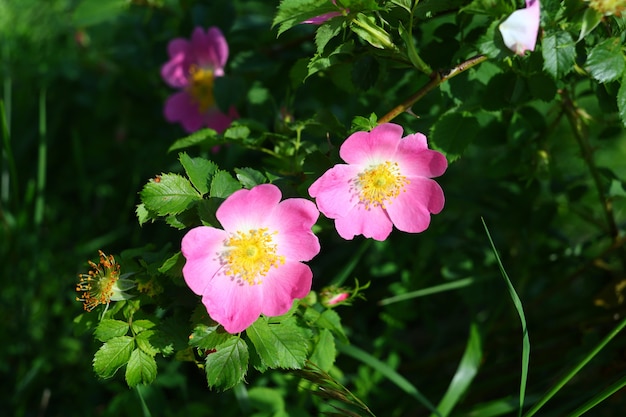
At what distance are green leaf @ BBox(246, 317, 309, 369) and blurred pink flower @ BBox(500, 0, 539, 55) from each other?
1.64 feet

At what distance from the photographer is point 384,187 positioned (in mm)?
941

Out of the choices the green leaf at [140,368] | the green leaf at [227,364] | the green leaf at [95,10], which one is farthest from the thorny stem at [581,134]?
the green leaf at [95,10]

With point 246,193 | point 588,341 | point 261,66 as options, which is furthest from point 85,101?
point 588,341

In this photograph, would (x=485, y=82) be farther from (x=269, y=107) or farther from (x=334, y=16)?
(x=269, y=107)

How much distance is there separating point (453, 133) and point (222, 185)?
40 centimetres

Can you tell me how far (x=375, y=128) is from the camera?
868 mm

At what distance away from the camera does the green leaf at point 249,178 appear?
905 millimetres

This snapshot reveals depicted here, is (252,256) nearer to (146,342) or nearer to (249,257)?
(249,257)

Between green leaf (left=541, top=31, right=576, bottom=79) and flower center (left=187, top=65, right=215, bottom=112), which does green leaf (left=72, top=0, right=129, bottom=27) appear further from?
green leaf (left=541, top=31, right=576, bottom=79)

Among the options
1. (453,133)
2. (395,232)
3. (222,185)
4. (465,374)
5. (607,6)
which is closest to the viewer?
(607,6)

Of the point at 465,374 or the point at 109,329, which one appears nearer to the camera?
the point at 109,329

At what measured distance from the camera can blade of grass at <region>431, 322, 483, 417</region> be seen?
4.25 ft

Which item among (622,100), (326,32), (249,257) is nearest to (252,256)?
(249,257)

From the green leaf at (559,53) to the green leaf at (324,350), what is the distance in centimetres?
55
